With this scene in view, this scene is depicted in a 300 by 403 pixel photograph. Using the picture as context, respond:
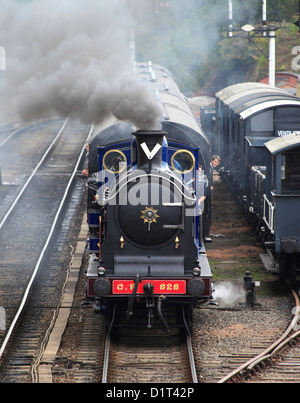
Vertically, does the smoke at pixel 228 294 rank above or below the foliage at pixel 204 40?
below

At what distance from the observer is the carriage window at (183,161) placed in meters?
9.57

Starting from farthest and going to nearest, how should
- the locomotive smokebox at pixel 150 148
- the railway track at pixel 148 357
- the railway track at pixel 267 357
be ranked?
the locomotive smokebox at pixel 150 148 < the railway track at pixel 148 357 < the railway track at pixel 267 357

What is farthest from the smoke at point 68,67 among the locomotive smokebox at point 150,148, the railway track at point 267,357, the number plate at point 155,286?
the railway track at point 267,357

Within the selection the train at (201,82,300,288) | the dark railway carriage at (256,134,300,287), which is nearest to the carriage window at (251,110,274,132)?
the train at (201,82,300,288)

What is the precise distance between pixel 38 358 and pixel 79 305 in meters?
2.18

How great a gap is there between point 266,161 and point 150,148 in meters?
4.43

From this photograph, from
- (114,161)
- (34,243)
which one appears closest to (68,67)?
(114,161)

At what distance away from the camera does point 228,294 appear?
11.4m

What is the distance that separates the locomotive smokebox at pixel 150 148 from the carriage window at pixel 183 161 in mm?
784

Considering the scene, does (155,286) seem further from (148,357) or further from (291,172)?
(291,172)

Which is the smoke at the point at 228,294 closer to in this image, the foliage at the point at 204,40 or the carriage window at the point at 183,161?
the carriage window at the point at 183,161

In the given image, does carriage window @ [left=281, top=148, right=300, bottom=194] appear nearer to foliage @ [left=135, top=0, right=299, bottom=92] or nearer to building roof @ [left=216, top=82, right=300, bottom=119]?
building roof @ [left=216, top=82, right=300, bottom=119]

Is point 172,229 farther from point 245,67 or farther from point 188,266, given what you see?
point 245,67

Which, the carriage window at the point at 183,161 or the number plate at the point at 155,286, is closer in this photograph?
the number plate at the point at 155,286
